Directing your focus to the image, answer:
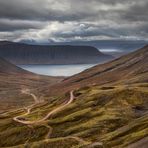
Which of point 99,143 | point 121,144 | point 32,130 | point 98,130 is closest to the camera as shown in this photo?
point 121,144

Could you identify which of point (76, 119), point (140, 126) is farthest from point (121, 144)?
point (76, 119)

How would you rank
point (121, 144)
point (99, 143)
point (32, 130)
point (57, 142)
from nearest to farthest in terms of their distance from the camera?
point (121, 144)
point (99, 143)
point (57, 142)
point (32, 130)

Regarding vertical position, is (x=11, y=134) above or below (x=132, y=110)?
below

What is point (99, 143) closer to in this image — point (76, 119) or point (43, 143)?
point (43, 143)

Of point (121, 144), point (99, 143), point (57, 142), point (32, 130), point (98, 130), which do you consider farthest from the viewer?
point (32, 130)

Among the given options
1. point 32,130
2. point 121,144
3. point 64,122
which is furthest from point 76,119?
point 121,144

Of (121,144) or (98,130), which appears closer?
(121,144)

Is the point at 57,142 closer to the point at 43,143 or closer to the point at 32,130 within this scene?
the point at 43,143

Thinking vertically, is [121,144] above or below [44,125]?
above

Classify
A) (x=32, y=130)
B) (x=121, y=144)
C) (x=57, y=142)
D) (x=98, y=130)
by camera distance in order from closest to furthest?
(x=121, y=144) < (x=57, y=142) < (x=98, y=130) < (x=32, y=130)
